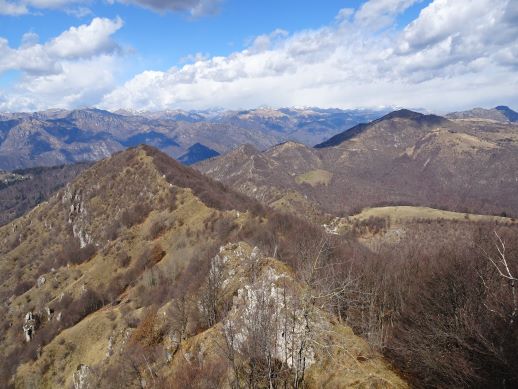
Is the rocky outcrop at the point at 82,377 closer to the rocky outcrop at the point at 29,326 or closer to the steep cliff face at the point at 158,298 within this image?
the steep cliff face at the point at 158,298

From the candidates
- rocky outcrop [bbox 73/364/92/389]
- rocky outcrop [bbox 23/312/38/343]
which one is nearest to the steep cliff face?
rocky outcrop [bbox 73/364/92/389]

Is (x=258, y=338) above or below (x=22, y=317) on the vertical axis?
above

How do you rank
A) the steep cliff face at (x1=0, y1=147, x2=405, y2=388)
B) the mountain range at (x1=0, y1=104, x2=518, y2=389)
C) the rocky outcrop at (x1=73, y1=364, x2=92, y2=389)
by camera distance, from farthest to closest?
the rocky outcrop at (x1=73, y1=364, x2=92, y2=389), the steep cliff face at (x1=0, y1=147, x2=405, y2=388), the mountain range at (x1=0, y1=104, x2=518, y2=389)

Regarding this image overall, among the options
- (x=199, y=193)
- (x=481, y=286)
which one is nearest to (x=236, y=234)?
(x=199, y=193)

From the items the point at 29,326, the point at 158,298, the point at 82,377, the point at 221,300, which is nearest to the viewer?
the point at 221,300

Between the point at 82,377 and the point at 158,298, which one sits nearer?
the point at 82,377

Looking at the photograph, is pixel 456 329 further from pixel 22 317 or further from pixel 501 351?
pixel 22 317

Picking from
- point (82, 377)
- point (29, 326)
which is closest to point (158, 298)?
point (82, 377)

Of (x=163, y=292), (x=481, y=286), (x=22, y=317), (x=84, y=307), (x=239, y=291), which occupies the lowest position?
(x=22, y=317)

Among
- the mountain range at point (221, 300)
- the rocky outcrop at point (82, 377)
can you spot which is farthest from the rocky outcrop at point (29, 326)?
the rocky outcrop at point (82, 377)

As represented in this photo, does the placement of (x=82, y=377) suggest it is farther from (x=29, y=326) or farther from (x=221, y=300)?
(x=29, y=326)

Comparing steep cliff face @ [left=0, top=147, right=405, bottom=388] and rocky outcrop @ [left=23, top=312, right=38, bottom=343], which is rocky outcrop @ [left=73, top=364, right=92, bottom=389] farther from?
rocky outcrop @ [left=23, top=312, right=38, bottom=343]
